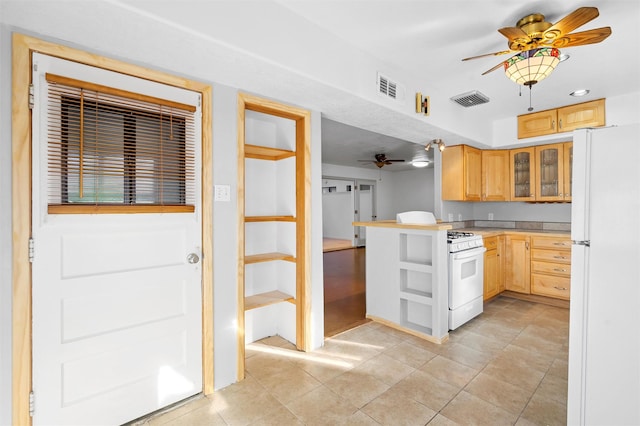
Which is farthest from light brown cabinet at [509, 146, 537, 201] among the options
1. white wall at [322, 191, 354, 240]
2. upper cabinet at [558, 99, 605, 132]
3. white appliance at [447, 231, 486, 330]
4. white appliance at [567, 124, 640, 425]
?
white wall at [322, 191, 354, 240]

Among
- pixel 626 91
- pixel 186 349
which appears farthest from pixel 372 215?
pixel 186 349

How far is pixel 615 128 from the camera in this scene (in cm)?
131

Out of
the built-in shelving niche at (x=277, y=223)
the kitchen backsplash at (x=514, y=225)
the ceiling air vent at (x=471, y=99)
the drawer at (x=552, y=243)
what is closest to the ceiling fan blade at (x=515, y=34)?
the ceiling air vent at (x=471, y=99)

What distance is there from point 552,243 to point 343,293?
2.87 metres

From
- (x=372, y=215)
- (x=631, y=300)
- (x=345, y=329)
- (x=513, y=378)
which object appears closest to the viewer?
(x=631, y=300)

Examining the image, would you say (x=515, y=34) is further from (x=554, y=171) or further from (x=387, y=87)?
(x=554, y=171)

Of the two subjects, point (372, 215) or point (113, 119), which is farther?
point (372, 215)

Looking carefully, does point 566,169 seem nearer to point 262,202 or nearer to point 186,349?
point 262,202

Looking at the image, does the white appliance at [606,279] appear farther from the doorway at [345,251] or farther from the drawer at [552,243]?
the drawer at [552,243]

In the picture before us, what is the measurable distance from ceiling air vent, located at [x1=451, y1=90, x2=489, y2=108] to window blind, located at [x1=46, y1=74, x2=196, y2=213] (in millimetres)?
2882

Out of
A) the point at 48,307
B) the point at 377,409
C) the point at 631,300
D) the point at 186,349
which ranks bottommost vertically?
the point at 377,409

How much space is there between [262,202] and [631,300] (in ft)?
8.41

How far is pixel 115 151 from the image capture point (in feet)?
5.73

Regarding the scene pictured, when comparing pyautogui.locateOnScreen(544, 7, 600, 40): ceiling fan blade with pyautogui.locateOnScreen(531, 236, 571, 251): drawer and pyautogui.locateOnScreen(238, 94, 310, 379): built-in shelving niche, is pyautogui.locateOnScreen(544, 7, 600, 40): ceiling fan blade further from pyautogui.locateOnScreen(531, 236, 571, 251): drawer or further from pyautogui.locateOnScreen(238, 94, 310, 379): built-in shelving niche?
pyautogui.locateOnScreen(531, 236, 571, 251): drawer
